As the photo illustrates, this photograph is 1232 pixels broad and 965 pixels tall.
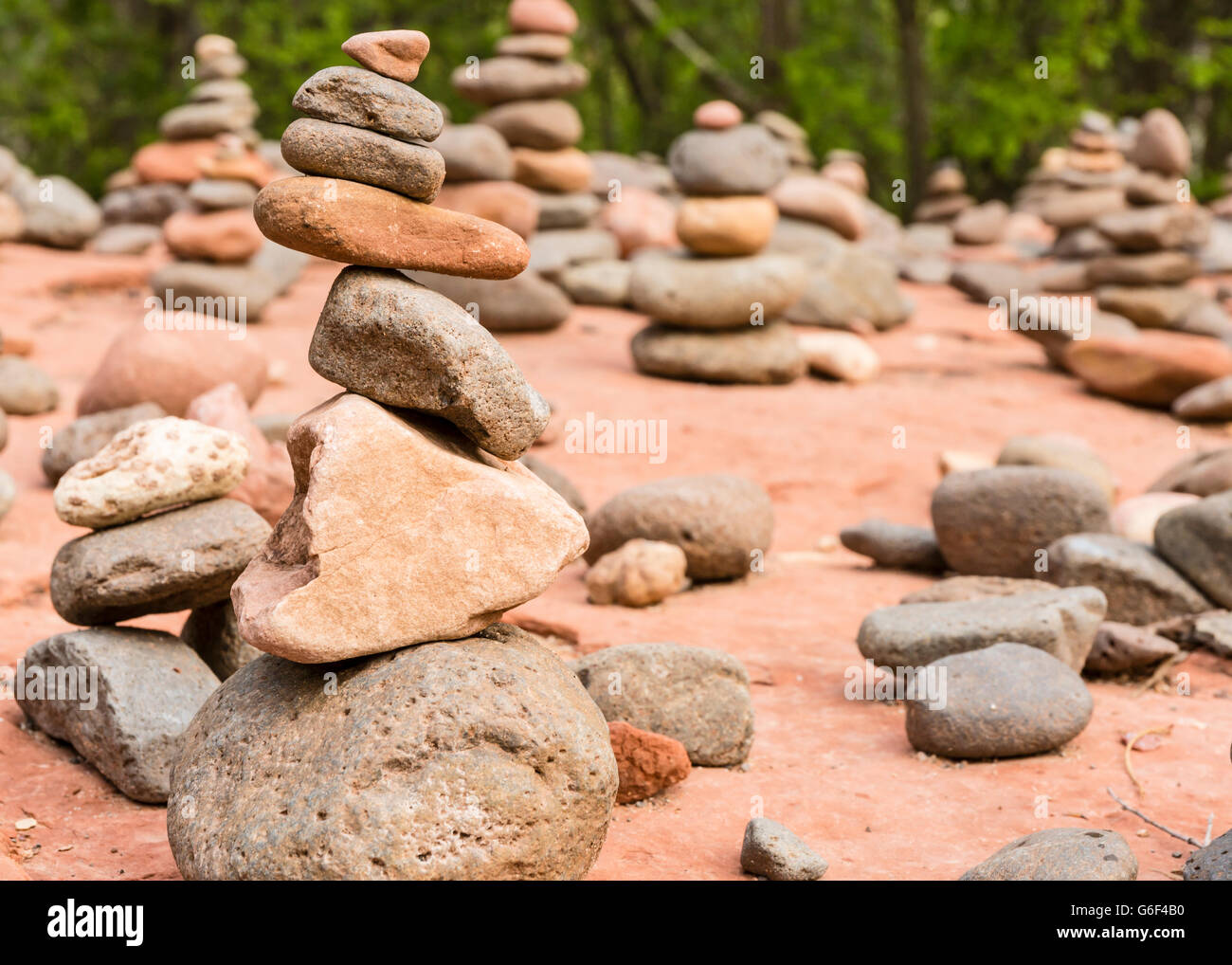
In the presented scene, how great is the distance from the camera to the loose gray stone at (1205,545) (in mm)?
5965

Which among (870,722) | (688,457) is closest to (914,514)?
A: (688,457)

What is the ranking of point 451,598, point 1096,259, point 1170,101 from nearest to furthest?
point 451,598, point 1096,259, point 1170,101

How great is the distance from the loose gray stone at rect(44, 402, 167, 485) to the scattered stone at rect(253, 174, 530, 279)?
4.03 metres

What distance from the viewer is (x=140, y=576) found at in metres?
4.26

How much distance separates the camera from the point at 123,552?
4270 millimetres

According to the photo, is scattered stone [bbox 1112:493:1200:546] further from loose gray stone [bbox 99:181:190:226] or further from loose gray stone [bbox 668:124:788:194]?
loose gray stone [bbox 99:181:190:226]

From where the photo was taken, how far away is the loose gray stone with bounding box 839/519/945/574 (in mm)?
7098

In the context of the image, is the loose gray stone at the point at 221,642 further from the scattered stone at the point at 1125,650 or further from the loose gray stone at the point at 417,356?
the scattered stone at the point at 1125,650

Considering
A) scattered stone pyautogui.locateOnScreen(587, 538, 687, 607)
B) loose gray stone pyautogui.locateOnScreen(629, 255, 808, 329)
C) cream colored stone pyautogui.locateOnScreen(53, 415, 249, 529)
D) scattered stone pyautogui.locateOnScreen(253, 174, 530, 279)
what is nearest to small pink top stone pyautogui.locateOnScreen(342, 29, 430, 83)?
scattered stone pyautogui.locateOnScreen(253, 174, 530, 279)

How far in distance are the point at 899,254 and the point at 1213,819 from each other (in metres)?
13.5

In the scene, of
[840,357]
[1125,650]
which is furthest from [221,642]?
[840,357]

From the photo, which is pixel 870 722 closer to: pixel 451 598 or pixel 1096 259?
pixel 451 598

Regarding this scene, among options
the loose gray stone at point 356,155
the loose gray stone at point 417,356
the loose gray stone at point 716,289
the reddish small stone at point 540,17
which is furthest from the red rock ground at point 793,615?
the reddish small stone at point 540,17
